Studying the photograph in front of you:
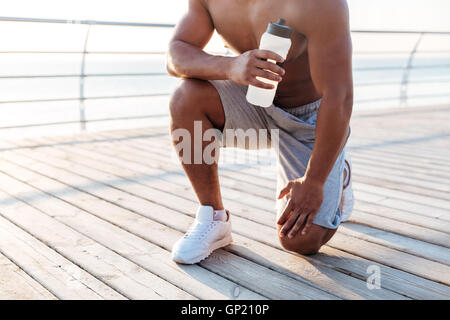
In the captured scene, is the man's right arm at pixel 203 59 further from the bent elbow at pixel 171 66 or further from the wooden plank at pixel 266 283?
the wooden plank at pixel 266 283

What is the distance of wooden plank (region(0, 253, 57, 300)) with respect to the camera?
4.32 feet

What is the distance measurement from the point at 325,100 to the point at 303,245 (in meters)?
0.47

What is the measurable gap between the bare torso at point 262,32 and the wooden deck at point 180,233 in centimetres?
51

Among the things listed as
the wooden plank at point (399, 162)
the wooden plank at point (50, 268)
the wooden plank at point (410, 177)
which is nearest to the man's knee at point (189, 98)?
the wooden plank at point (50, 268)

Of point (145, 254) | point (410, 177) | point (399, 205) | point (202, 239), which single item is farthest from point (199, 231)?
point (410, 177)

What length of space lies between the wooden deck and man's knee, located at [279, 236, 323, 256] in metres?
0.03

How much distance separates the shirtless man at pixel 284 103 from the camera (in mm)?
1418

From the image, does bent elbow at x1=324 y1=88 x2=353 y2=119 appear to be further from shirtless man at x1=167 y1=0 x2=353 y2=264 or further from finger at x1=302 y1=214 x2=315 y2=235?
finger at x1=302 y1=214 x2=315 y2=235

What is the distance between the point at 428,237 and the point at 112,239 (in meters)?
1.12

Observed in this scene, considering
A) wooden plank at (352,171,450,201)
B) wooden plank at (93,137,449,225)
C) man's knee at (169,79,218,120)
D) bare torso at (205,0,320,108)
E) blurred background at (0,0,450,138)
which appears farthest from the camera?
blurred background at (0,0,450,138)

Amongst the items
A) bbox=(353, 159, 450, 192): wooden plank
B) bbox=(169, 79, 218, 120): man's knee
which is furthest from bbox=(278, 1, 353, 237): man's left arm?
bbox=(353, 159, 450, 192): wooden plank

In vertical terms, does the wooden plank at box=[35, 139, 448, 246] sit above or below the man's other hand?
below

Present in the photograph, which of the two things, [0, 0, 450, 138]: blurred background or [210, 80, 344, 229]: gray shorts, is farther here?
[0, 0, 450, 138]: blurred background

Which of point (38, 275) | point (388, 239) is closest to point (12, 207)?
point (38, 275)
